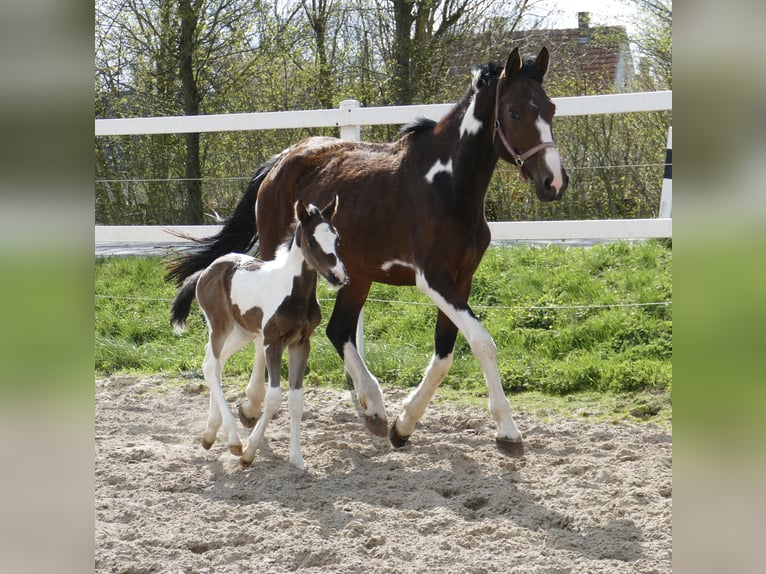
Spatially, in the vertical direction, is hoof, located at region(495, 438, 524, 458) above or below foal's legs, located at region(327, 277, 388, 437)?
below

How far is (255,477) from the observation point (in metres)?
4.11

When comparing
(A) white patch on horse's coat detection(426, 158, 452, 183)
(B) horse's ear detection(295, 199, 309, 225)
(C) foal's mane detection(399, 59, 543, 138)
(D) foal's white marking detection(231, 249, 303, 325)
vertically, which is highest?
(C) foal's mane detection(399, 59, 543, 138)

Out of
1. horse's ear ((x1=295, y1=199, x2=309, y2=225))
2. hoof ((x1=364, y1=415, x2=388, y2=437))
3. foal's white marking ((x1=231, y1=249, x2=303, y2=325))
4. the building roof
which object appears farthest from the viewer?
the building roof

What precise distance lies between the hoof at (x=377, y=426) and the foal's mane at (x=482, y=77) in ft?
5.57

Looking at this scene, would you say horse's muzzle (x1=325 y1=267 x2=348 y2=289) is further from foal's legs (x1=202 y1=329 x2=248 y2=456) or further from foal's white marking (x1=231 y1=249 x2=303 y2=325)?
foal's legs (x1=202 y1=329 x2=248 y2=456)

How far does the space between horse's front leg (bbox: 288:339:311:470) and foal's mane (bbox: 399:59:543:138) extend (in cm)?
149

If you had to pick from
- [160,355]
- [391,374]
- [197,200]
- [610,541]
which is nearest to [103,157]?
[197,200]

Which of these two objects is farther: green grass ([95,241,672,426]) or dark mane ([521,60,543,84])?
green grass ([95,241,672,426])

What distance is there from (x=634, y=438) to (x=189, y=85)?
986cm

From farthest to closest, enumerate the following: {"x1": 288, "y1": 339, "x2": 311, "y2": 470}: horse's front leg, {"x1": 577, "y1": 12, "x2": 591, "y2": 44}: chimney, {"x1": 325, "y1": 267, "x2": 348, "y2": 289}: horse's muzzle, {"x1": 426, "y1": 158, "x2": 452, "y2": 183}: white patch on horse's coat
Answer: {"x1": 577, "y1": 12, "x2": 591, "y2": 44}: chimney < {"x1": 426, "y1": 158, "x2": 452, "y2": 183}: white patch on horse's coat < {"x1": 288, "y1": 339, "x2": 311, "y2": 470}: horse's front leg < {"x1": 325, "y1": 267, "x2": 348, "y2": 289}: horse's muzzle

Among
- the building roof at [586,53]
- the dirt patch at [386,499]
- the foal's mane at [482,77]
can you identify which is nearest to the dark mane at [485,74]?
the foal's mane at [482,77]

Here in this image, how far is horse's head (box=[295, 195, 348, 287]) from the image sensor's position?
12.3 feet

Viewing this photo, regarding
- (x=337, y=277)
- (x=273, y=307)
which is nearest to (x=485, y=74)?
(x=337, y=277)

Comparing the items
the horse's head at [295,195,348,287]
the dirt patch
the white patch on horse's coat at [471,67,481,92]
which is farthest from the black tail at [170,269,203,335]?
the white patch on horse's coat at [471,67,481,92]
